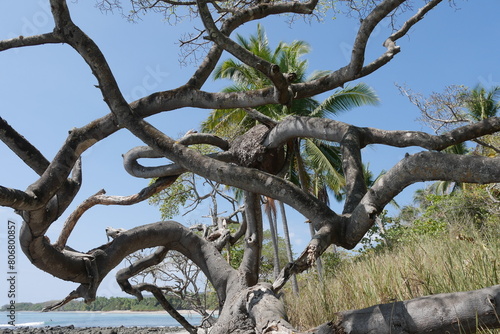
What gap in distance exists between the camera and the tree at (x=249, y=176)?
310 cm

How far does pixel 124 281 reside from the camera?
6.71 meters

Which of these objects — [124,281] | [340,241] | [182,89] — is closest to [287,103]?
[182,89]

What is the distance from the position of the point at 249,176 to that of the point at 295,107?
13086mm

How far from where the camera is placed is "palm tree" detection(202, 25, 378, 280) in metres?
16.3

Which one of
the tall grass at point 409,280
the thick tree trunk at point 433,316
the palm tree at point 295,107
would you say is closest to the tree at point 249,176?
the thick tree trunk at point 433,316

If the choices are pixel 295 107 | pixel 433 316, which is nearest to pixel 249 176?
pixel 433 316

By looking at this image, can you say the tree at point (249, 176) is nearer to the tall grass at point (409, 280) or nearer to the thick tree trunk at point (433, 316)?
the thick tree trunk at point (433, 316)

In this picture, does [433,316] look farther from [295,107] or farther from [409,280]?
[295,107]

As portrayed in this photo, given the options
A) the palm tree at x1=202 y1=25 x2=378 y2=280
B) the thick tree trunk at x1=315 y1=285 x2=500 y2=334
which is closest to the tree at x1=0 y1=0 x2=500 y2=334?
the thick tree trunk at x1=315 y1=285 x2=500 y2=334

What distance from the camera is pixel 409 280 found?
5.03 metres

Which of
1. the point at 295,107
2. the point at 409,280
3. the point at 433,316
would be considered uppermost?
the point at 295,107

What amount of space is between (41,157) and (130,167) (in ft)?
5.07

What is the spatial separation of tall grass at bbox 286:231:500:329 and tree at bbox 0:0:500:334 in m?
1.06

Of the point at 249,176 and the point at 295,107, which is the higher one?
the point at 295,107
